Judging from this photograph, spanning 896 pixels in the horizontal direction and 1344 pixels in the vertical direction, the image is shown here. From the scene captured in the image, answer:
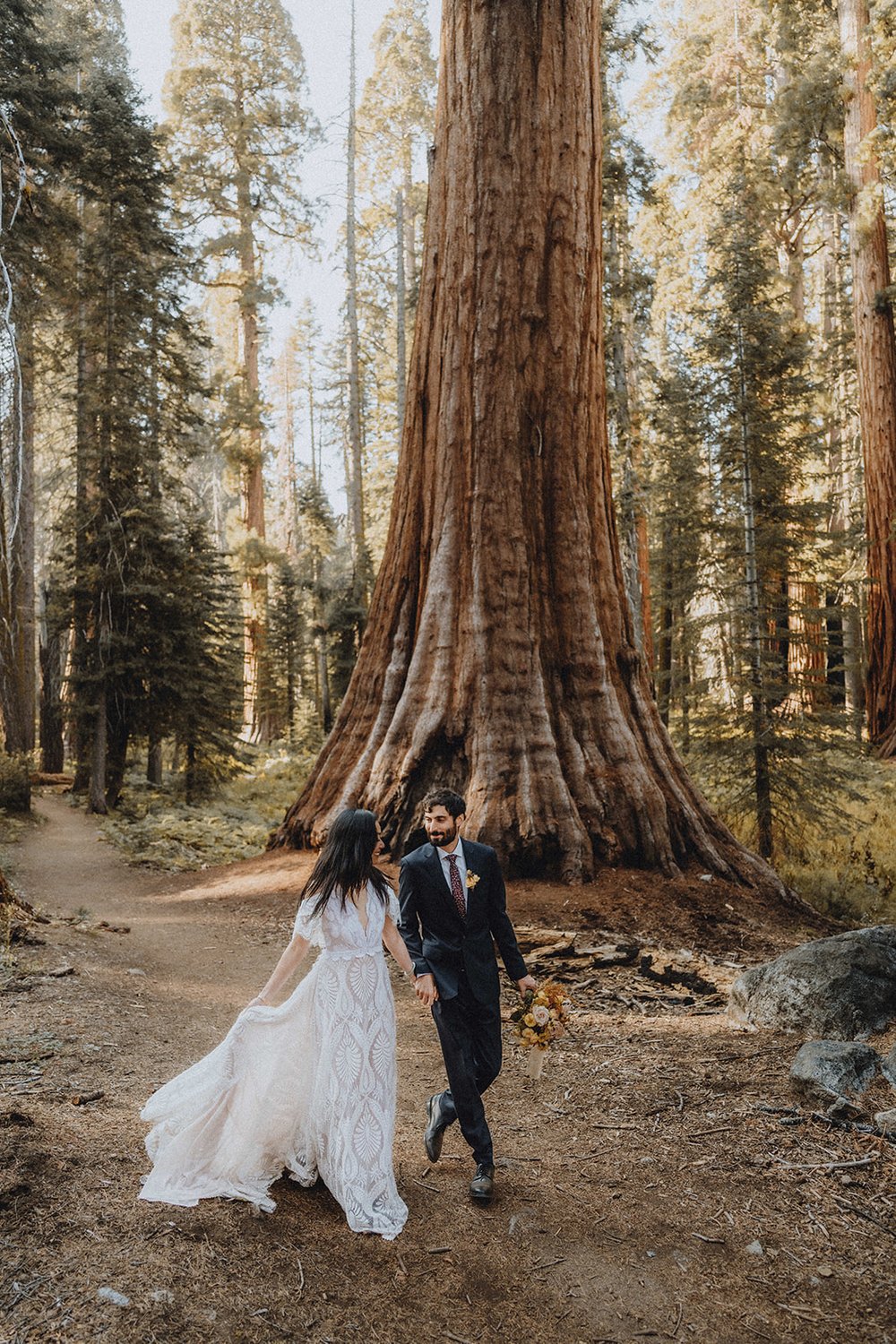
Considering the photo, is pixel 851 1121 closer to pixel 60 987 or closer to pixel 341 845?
pixel 341 845

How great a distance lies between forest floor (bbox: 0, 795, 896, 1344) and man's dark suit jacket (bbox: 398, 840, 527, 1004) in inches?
32.4

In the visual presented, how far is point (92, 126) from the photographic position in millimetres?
15844

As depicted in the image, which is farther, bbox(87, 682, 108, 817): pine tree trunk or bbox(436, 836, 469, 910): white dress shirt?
bbox(87, 682, 108, 817): pine tree trunk

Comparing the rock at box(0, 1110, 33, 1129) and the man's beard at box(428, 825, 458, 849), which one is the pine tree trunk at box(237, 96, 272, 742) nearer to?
the rock at box(0, 1110, 33, 1129)

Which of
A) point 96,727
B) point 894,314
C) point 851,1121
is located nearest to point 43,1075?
point 851,1121

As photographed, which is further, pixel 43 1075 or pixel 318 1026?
pixel 43 1075

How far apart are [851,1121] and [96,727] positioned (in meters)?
13.8

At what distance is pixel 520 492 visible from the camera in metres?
8.55

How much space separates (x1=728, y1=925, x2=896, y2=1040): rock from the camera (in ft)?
15.1

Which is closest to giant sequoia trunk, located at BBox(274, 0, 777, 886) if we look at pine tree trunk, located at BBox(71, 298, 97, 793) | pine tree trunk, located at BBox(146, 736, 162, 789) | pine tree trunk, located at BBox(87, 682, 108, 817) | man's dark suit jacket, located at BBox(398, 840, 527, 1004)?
man's dark suit jacket, located at BBox(398, 840, 527, 1004)

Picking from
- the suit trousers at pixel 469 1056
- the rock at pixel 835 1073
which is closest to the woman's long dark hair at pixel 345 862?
the suit trousers at pixel 469 1056

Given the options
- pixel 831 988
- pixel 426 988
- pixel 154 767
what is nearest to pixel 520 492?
pixel 831 988

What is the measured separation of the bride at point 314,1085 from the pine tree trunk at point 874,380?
536 inches

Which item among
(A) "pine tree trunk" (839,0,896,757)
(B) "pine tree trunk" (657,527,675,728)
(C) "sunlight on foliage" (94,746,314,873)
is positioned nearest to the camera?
(C) "sunlight on foliage" (94,746,314,873)
